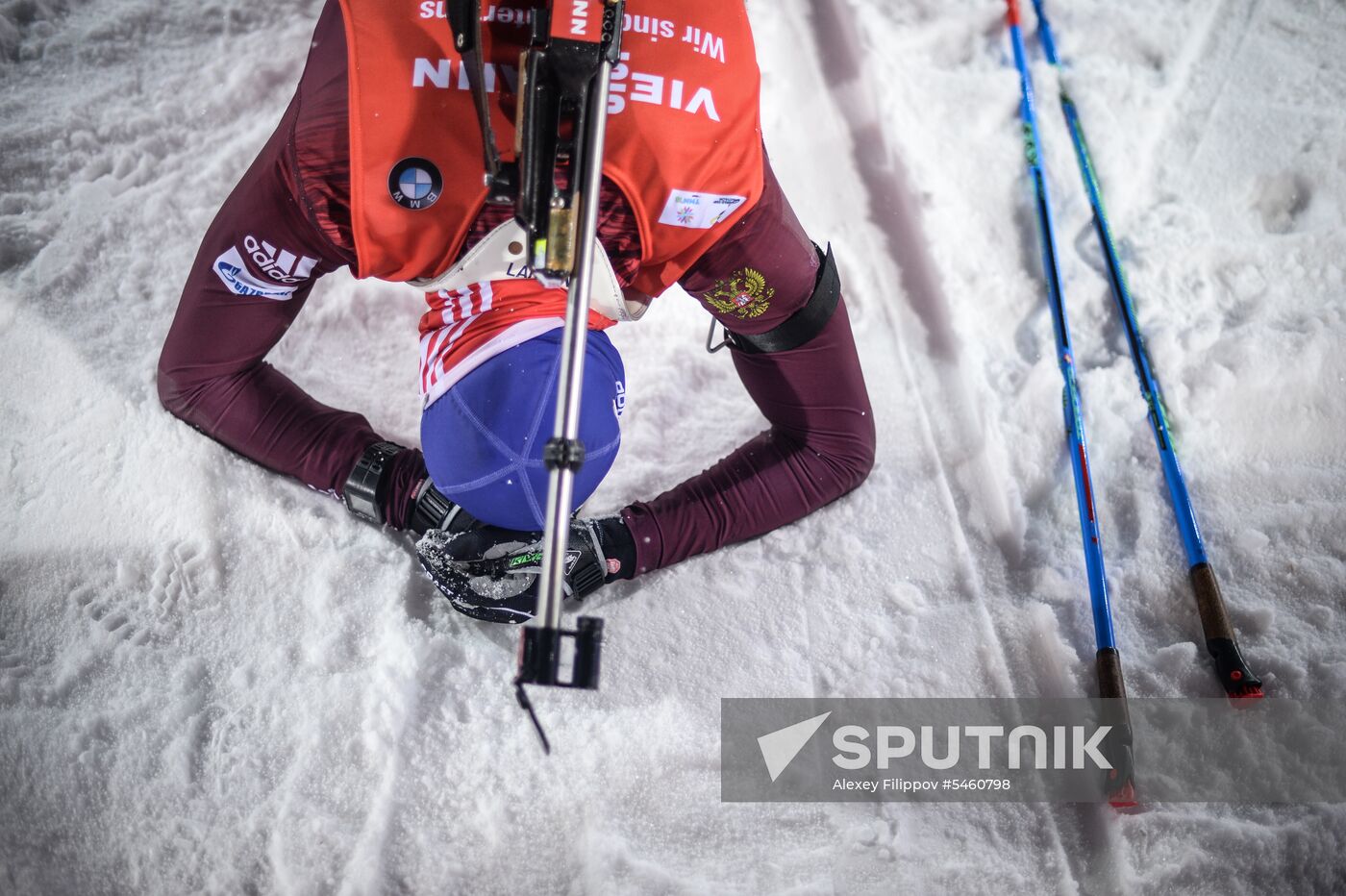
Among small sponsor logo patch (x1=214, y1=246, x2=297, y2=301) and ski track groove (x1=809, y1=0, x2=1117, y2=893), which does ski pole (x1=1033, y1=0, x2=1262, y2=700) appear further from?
small sponsor logo patch (x1=214, y1=246, x2=297, y2=301)

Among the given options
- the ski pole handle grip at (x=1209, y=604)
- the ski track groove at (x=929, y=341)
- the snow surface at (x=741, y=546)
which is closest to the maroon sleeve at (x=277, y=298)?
the snow surface at (x=741, y=546)

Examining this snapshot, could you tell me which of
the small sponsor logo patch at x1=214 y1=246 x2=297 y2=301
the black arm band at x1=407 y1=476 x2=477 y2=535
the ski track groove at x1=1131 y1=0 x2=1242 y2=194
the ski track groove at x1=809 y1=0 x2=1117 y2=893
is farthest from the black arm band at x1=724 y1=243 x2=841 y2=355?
the ski track groove at x1=1131 y1=0 x2=1242 y2=194

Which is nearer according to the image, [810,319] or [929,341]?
[810,319]

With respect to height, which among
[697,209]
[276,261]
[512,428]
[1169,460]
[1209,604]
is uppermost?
[697,209]

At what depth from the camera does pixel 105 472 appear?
78.7 inches

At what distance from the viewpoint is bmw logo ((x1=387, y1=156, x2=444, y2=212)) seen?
4.56 feet

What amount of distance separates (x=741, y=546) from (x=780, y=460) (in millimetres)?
202

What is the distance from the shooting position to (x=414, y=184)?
139 cm

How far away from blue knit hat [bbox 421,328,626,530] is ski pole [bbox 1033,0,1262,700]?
3.93 ft

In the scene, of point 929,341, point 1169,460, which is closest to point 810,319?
point 929,341

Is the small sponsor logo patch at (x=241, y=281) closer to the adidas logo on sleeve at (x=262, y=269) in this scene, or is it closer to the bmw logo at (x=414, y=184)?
the adidas logo on sleeve at (x=262, y=269)

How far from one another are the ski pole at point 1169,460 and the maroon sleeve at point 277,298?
1554mm

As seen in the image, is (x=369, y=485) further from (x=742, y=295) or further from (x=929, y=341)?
(x=929, y=341)

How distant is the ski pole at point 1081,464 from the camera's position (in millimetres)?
1747
